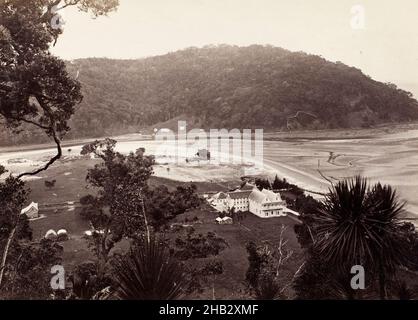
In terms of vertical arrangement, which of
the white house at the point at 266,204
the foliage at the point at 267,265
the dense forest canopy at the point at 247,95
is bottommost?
the foliage at the point at 267,265

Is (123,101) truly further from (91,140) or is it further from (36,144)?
(36,144)

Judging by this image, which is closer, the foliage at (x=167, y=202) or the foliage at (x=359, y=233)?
the foliage at (x=359, y=233)

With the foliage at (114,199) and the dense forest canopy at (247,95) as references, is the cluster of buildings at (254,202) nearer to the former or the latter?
the foliage at (114,199)

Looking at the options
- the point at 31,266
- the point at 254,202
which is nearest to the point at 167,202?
the point at 254,202

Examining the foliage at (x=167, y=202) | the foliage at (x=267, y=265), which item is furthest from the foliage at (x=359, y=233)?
the foliage at (x=167, y=202)

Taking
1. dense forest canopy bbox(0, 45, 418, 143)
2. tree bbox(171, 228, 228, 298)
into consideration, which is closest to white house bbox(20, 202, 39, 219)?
dense forest canopy bbox(0, 45, 418, 143)
